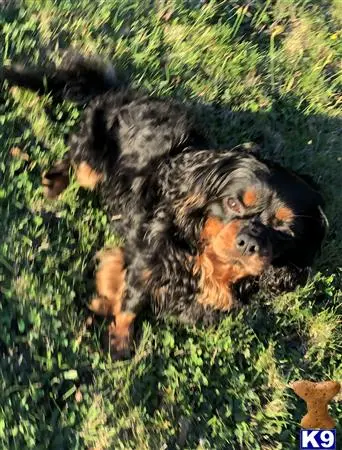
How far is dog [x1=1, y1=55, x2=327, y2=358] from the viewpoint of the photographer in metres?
3.17

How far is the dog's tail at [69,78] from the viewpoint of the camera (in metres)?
4.05

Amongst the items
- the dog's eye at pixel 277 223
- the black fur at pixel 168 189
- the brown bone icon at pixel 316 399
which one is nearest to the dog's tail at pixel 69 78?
the black fur at pixel 168 189

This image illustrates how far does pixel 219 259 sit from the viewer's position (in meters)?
3.26

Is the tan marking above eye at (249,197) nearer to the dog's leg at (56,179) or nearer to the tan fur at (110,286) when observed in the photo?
the tan fur at (110,286)

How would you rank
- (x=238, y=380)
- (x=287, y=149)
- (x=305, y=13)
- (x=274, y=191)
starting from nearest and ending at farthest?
(x=274, y=191) → (x=238, y=380) → (x=287, y=149) → (x=305, y=13)

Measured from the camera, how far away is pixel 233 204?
3148 millimetres

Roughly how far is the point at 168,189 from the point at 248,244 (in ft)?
2.37

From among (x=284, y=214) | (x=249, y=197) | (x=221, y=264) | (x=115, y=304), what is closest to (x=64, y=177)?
(x=115, y=304)

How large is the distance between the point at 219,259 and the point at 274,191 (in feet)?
1.50

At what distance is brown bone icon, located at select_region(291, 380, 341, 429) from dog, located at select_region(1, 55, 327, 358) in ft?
2.32

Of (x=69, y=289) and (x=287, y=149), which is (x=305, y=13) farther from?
(x=69, y=289)

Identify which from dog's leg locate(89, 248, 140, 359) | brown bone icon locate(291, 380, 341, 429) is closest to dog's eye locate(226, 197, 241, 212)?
dog's leg locate(89, 248, 140, 359)

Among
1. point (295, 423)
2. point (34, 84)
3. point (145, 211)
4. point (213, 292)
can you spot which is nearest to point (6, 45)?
point (34, 84)

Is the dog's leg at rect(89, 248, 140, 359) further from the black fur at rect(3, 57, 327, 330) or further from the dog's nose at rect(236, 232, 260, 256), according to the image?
the dog's nose at rect(236, 232, 260, 256)
